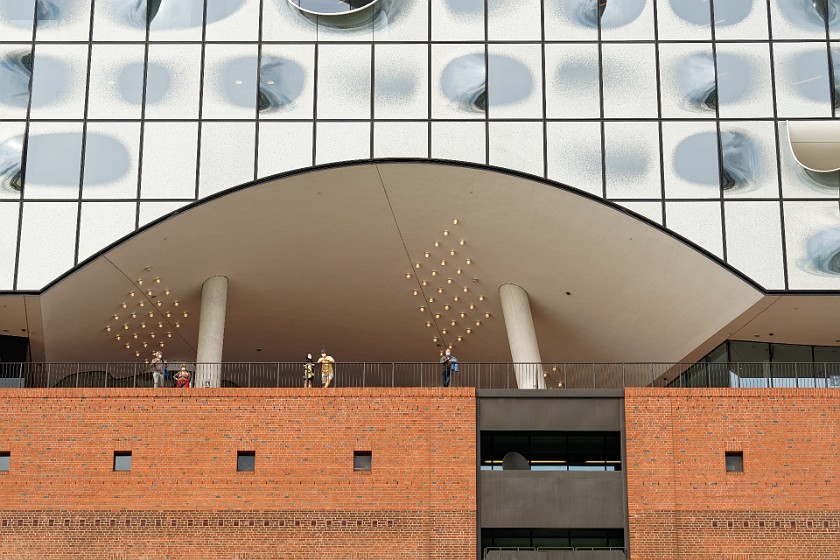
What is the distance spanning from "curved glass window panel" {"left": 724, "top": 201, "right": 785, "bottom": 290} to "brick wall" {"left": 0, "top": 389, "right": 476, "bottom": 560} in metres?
9.83

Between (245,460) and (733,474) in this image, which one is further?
(245,460)

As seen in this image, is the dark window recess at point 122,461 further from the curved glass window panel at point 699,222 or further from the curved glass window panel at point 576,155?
the curved glass window panel at point 699,222

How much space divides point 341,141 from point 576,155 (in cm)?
750

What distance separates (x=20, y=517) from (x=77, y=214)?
10014mm

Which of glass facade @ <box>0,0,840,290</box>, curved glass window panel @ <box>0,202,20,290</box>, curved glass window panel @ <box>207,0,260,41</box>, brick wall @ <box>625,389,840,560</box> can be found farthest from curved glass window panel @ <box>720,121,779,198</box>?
curved glass window panel @ <box>0,202,20,290</box>

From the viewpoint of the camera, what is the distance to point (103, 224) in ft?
136

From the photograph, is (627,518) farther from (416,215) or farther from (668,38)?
(668,38)

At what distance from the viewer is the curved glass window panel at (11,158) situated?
4200 centimetres

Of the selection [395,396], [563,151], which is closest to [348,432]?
[395,396]

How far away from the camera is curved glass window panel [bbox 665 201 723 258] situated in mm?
40719

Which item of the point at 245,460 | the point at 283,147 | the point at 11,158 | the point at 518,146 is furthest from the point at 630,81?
the point at 11,158

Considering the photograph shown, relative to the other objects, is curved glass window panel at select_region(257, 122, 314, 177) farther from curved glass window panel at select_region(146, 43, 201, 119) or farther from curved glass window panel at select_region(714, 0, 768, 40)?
curved glass window panel at select_region(714, 0, 768, 40)

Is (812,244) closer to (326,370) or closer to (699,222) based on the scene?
(699,222)

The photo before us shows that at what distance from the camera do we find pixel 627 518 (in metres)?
37.1
